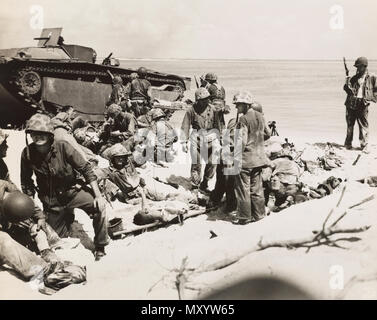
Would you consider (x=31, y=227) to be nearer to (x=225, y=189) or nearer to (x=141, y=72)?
(x=225, y=189)

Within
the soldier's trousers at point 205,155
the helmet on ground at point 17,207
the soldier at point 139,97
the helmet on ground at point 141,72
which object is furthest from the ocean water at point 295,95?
the helmet on ground at point 17,207

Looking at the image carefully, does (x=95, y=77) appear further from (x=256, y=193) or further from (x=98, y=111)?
(x=256, y=193)

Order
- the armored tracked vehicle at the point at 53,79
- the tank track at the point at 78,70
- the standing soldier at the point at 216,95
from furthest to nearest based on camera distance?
the tank track at the point at 78,70 → the armored tracked vehicle at the point at 53,79 → the standing soldier at the point at 216,95

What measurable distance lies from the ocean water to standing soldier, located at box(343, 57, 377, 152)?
3.65 feet

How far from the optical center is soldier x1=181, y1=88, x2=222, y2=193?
26.7ft

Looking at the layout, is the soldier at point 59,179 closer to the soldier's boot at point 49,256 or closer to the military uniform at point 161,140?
the soldier's boot at point 49,256

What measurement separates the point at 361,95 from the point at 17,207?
7244 mm

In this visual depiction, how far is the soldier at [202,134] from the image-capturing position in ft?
26.7

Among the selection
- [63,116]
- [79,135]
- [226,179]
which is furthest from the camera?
[79,135]

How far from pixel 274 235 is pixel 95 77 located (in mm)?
8824

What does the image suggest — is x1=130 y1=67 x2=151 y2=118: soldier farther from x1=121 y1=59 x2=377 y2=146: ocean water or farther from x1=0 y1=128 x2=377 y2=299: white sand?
x1=0 y1=128 x2=377 y2=299: white sand

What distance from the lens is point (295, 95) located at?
19.1 meters

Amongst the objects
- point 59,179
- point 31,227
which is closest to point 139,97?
point 59,179

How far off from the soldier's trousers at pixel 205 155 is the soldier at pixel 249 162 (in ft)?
4.35
